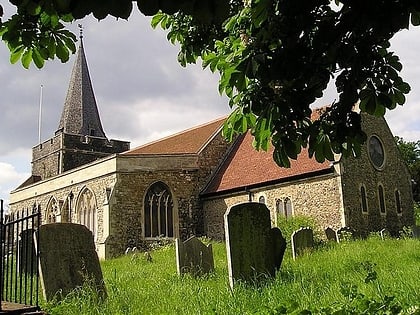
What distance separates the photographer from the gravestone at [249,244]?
25.2ft

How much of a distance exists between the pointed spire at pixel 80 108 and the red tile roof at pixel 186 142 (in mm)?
9507

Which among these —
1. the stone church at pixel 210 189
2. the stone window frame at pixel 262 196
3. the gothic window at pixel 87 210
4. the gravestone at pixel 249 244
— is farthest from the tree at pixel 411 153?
the gravestone at pixel 249 244

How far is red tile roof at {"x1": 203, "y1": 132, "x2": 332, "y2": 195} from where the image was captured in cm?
1890

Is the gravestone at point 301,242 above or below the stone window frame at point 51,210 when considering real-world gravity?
below

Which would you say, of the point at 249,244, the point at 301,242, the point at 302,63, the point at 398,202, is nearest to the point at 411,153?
the point at 398,202

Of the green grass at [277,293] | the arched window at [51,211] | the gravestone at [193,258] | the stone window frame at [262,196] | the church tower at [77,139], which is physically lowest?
the green grass at [277,293]

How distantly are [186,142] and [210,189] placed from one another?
4642mm

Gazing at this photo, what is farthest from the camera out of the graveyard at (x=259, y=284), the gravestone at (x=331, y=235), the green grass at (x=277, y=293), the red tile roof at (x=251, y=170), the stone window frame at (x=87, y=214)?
the stone window frame at (x=87, y=214)

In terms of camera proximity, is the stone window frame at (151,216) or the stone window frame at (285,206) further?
the stone window frame at (151,216)

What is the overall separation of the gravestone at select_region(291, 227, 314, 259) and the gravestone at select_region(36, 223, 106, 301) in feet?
18.3

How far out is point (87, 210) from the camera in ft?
79.6

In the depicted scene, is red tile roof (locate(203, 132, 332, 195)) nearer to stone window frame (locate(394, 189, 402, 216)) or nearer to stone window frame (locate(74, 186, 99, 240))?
stone window frame (locate(394, 189, 402, 216))

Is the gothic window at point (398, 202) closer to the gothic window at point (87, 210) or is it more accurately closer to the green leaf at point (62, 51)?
the gothic window at point (87, 210)

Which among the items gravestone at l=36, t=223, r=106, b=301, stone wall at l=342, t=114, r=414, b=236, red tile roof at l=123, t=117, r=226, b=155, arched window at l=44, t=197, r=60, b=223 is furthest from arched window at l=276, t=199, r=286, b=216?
arched window at l=44, t=197, r=60, b=223
